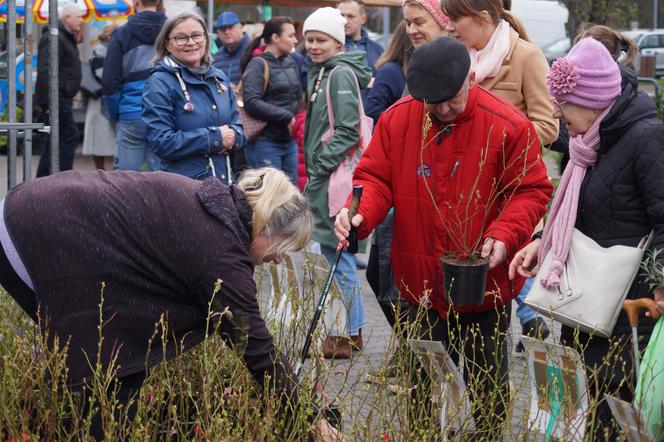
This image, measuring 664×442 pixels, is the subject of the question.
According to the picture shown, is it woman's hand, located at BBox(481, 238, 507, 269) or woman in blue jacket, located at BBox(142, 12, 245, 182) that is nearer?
woman's hand, located at BBox(481, 238, 507, 269)

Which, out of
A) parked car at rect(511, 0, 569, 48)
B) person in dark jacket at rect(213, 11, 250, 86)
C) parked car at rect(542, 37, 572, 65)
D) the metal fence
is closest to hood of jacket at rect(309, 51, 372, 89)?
the metal fence

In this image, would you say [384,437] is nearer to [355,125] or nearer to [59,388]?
[59,388]

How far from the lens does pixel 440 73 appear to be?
12.4 ft

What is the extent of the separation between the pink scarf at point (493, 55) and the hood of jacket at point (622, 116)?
38.7 inches

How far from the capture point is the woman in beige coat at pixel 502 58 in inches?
180

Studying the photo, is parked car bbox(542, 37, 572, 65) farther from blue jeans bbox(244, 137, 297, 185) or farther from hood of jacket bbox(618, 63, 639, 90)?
hood of jacket bbox(618, 63, 639, 90)

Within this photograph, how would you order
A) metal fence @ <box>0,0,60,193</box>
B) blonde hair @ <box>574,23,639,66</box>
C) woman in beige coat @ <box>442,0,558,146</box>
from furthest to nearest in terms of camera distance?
metal fence @ <box>0,0,60,193</box>, blonde hair @ <box>574,23,639,66</box>, woman in beige coat @ <box>442,0,558,146</box>

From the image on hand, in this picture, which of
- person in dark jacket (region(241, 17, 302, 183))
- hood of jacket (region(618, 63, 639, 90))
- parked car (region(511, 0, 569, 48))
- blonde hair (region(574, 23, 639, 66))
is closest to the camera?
hood of jacket (region(618, 63, 639, 90))

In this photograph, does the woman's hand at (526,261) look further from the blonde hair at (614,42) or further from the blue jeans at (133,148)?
the blue jeans at (133,148)

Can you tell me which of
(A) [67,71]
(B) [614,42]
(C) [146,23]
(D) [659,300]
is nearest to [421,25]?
(B) [614,42]

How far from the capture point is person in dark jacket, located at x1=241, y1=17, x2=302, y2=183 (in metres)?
8.16

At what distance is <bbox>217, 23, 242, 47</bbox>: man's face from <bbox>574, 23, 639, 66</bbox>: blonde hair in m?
5.74

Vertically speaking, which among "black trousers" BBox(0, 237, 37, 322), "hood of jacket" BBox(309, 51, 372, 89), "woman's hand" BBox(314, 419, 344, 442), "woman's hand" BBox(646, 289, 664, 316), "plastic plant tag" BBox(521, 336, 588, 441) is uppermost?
"hood of jacket" BBox(309, 51, 372, 89)

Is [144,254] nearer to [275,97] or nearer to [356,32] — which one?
[275,97]
